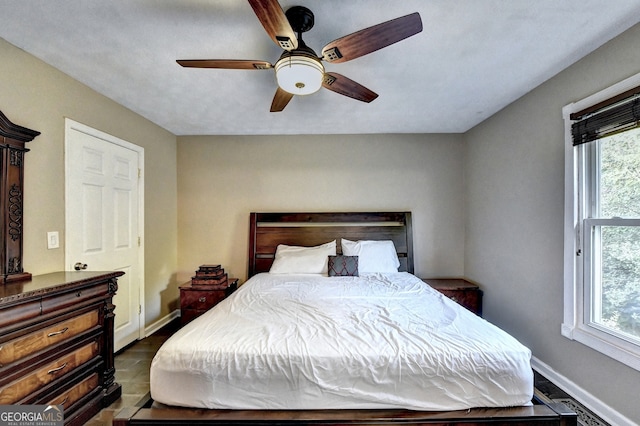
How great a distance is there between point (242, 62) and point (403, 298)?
2123 mm

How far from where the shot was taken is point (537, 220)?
2.47m

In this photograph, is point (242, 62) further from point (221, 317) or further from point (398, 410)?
point (398, 410)

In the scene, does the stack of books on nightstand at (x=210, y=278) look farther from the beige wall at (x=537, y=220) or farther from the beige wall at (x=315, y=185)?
the beige wall at (x=537, y=220)

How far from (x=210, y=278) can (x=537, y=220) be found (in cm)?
341

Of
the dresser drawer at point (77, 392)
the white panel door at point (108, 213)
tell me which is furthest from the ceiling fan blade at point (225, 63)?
the dresser drawer at point (77, 392)

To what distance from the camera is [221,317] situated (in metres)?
1.91

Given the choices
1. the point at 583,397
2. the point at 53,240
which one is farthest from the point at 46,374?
the point at 583,397

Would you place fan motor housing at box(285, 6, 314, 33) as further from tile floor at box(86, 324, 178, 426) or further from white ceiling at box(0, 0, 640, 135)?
tile floor at box(86, 324, 178, 426)

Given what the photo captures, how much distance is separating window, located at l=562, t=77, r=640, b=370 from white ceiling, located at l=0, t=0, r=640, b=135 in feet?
1.71

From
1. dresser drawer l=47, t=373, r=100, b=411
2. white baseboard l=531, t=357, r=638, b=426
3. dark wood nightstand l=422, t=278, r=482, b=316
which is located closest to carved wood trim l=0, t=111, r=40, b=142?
dresser drawer l=47, t=373, r=100, b=411

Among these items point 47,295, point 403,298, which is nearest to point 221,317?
point 47,295

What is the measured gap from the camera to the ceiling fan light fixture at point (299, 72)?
1559 mm

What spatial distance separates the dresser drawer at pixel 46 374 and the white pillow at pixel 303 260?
1.79 metres

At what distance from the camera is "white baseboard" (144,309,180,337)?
10.4 ft
